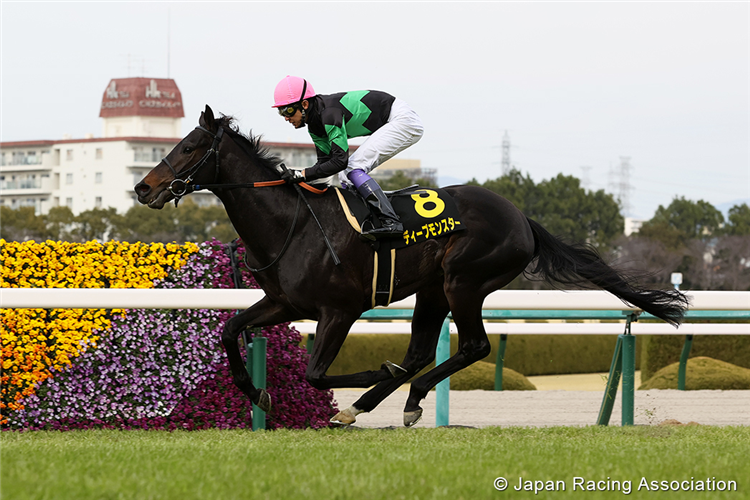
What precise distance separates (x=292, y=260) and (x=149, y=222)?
56.3 metres

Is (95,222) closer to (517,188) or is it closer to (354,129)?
(517,188)

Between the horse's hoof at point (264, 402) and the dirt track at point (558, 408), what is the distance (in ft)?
3.97

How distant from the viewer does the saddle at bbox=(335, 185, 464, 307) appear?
15.5ft

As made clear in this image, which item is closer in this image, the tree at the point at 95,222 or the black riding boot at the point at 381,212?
the black riding boot at the point at 381,212

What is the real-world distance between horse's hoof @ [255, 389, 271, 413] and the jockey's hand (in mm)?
1046

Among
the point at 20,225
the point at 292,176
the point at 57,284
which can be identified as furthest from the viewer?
the point at 20,225

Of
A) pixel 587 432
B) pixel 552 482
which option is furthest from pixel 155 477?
pixel 587 432

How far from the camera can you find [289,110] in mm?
4703

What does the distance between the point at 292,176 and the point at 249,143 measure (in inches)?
12.9

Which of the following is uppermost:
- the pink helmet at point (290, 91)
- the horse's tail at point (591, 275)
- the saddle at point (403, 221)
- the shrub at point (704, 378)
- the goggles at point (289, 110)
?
the pink helmet at point (290, 91)

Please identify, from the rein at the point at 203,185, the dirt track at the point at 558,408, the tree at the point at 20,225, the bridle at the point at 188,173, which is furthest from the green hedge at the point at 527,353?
the tree at the point at 20,225

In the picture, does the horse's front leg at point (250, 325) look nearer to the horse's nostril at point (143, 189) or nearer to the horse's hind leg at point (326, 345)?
the horse's hind leg at point (326, 345)

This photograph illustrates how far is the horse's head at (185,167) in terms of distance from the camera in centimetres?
454

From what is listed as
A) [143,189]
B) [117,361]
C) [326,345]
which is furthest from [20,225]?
[326,345]
